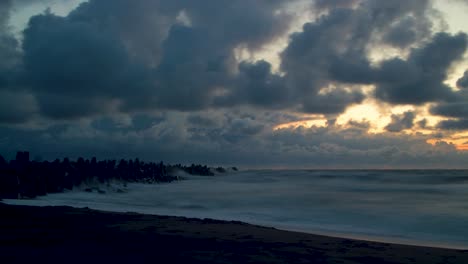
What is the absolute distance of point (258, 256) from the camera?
596cm

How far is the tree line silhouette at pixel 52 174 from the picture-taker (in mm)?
17156

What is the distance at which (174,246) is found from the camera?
6.56m

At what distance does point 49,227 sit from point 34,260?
10.5 ft

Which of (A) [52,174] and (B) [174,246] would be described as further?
(A) [52,174]

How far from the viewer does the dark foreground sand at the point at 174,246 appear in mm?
5746

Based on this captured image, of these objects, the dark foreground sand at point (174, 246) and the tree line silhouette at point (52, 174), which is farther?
the tree line silhouette at point (52, 174)

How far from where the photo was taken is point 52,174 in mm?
20594

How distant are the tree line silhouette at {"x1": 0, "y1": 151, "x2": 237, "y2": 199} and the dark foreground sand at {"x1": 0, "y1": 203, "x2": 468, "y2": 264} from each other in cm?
868

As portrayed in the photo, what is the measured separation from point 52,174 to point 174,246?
16.4 meters

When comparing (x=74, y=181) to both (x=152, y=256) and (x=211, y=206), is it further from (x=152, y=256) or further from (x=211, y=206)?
(x=152, y=256)

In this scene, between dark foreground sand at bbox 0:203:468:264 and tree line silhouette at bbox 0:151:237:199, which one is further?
tree line silhouette at bbox 0:151:237:199

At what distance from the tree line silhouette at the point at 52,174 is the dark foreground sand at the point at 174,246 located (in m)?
8.68

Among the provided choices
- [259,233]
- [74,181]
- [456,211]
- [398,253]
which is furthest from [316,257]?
[74,181]

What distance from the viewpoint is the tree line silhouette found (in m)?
17.2
